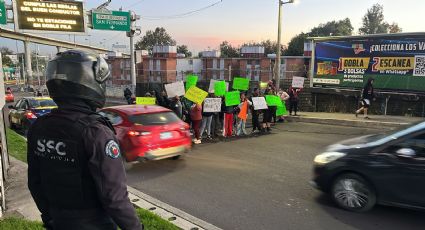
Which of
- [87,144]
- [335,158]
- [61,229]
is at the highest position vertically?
[87,144]

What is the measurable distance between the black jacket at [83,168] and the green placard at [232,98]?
10.3 meters

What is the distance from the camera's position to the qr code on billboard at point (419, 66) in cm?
1561

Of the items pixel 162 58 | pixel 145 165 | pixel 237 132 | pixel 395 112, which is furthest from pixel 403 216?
pixel 162 58

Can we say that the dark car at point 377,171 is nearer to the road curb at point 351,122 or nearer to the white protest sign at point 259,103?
the white protest sign at point 259,103

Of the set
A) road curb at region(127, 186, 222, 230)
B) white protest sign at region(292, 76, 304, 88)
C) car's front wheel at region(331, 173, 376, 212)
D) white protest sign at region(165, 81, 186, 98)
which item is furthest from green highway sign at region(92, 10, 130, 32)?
car's front wheel at region(331, 173, 376, 212)

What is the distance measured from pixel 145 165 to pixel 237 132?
4.89m

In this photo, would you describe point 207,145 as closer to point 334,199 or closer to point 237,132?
point 237,132

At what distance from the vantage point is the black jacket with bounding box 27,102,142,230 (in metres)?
2.12

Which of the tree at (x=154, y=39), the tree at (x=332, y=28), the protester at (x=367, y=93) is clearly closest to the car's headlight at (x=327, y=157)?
the protester at (x=367, y=93)

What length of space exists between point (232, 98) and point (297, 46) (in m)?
74.5

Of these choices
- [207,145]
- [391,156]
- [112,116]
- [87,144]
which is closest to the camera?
[87,144]

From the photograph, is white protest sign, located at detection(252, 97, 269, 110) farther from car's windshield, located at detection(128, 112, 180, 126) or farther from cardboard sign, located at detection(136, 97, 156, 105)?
car's windshield, located at detection(128, 112, 180, 126)

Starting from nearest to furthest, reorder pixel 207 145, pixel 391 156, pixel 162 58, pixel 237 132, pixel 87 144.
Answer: pixel 87 144
pixel 391 156
pixel 207 145
pixel 237 132
pixel 162 58

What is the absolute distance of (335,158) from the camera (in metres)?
5.91
